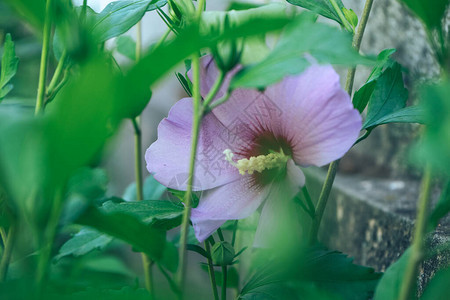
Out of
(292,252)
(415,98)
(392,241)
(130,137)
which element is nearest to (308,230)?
(292,252)

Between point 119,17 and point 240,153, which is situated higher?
point 119,17

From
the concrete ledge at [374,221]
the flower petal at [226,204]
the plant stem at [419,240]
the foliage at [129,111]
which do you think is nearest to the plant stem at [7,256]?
the foliage at [129,111]

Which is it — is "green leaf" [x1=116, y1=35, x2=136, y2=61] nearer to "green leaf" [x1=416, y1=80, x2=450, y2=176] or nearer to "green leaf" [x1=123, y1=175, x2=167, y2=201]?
"green leaf" [x1=123, y1=175, x2=167, y2=201]

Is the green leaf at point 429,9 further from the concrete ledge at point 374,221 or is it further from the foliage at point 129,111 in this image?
the concrete ledge at point 374,221

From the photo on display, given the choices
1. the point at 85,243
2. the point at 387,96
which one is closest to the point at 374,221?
the point at 387,96

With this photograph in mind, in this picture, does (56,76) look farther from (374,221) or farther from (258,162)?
(374,221)

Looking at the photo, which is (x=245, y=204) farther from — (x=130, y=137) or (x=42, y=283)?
(x=130, y=137)
